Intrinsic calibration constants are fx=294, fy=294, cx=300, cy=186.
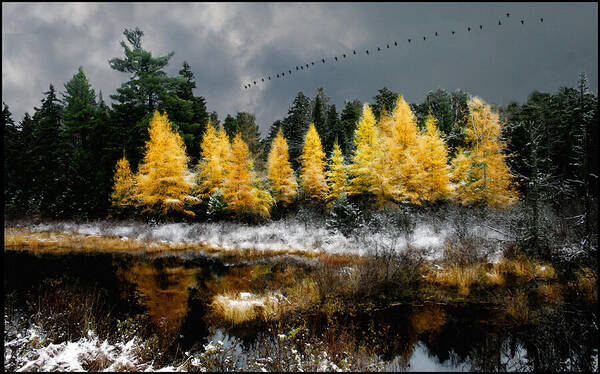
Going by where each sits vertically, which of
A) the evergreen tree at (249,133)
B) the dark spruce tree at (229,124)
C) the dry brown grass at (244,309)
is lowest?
the dry brown grass at (244,309)

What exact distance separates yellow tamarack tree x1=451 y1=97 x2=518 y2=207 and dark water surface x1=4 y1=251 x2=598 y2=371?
14.4 m

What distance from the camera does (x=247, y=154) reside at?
2806cm

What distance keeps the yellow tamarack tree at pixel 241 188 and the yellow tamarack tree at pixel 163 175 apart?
3411 millimetres

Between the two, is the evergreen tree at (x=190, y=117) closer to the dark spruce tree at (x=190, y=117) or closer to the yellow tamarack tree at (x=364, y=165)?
the dark spruce tree at (x=190, y=117)

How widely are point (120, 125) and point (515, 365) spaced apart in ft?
124

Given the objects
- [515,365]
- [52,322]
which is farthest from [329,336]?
[52,322]

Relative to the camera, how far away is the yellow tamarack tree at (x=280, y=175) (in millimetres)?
30797

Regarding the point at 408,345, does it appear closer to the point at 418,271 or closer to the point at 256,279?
the point at 418,271

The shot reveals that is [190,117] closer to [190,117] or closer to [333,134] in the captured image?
[190,117]

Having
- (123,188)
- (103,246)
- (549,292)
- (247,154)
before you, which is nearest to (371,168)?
(247,154)

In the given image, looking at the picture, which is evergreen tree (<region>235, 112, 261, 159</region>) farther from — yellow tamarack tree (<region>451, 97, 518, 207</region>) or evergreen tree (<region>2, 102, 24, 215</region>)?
evergreen tree (<region>2, 102, 24, 215</region>)

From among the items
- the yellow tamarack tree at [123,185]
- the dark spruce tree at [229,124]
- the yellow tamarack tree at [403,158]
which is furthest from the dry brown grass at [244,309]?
the dark spruce tree at [229,124]

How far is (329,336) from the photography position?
22.9 feet

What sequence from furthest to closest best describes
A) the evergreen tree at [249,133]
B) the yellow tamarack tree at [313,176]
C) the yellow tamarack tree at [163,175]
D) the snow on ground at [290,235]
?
the evergreen tree at [249,133]
the yellow tamarack tree at [313,176]
the yellow tamarack tree at [163,175]
the snow on ground at [290,235]
